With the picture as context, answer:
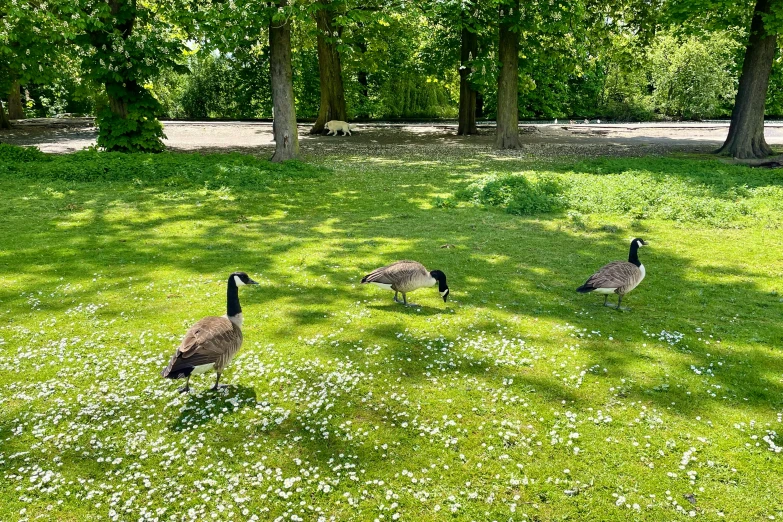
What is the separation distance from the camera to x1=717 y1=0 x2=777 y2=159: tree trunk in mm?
26312

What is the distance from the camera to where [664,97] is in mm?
59750

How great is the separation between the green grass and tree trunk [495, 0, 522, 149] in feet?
55.8

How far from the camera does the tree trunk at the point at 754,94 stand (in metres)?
26.3

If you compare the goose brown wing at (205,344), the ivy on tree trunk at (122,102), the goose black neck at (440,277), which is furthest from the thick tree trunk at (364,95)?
the goose brown wing at (205,344)

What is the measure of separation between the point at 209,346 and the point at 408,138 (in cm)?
3550

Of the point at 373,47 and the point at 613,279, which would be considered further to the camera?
the point at 373,47

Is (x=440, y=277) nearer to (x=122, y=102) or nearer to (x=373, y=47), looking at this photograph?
(x=122, y=102)

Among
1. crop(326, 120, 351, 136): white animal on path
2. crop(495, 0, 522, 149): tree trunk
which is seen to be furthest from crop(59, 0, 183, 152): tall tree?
crop(495, 0, 522, 149): tree trunk

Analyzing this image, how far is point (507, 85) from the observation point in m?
31.7

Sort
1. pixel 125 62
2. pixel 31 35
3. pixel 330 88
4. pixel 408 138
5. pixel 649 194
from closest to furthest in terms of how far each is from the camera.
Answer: pixel 649 194
pixel 31 35
pixel 125 62
pixel 408 138
pixel 330 88

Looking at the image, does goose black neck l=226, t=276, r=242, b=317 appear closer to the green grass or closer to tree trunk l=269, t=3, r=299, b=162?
the green grass

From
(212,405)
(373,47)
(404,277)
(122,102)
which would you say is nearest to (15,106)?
(122,102)

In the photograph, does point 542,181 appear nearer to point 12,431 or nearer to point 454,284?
point 454,284

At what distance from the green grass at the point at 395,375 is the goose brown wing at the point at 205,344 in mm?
770
